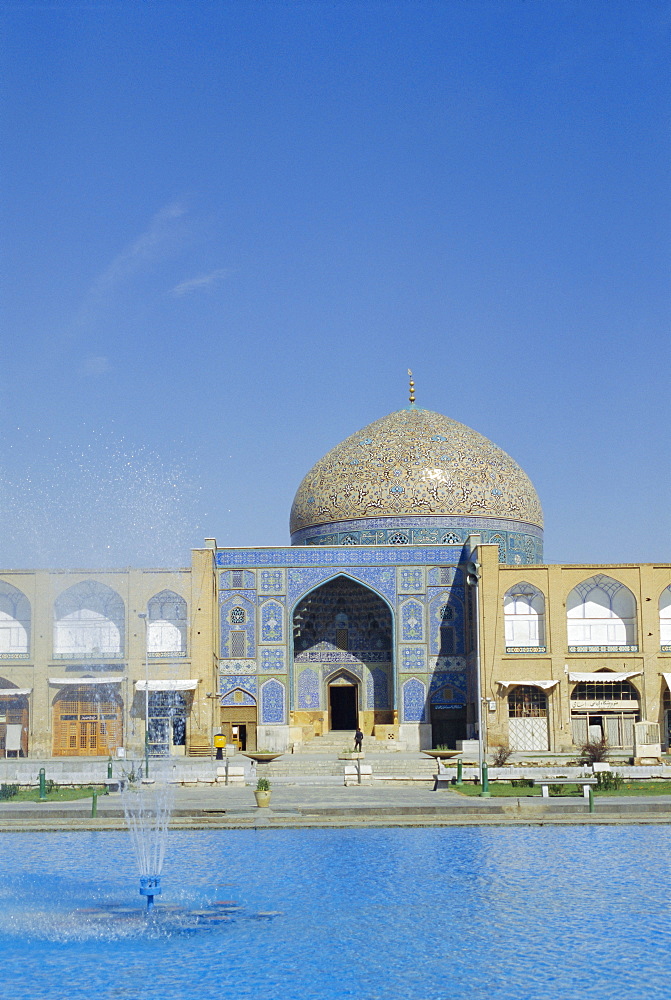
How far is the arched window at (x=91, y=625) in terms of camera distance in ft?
99.7

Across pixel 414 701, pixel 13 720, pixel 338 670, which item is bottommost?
pixel 13 720

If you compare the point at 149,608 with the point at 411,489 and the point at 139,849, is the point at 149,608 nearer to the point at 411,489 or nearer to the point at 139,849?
the point at 411,489

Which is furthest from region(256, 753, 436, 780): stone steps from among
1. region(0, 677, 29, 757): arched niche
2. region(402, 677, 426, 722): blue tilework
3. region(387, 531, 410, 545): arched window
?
region(387, 531, 410, 545): arched window

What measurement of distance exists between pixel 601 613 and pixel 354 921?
22.0 meters

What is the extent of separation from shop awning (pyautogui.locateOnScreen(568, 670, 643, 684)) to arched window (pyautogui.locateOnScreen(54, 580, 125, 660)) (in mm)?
10973

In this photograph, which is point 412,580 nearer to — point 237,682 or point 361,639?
point 361,639

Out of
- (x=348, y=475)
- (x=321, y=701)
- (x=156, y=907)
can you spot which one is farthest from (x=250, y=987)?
(x=348, y=475)

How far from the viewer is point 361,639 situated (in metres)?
33.3

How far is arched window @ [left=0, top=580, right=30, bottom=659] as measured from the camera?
3044 cm

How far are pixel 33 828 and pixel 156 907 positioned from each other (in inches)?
210

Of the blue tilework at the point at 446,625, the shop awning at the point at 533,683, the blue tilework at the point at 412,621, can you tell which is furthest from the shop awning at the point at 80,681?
the shop awning at the point at 533,683

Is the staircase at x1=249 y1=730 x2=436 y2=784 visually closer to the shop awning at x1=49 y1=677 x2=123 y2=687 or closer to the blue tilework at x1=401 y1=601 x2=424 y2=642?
the blue tilework at x1=401 y1=601 x2=424 y2=642

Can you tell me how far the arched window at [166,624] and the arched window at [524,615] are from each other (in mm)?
7926

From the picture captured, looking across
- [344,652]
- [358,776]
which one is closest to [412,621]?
[344,652]
